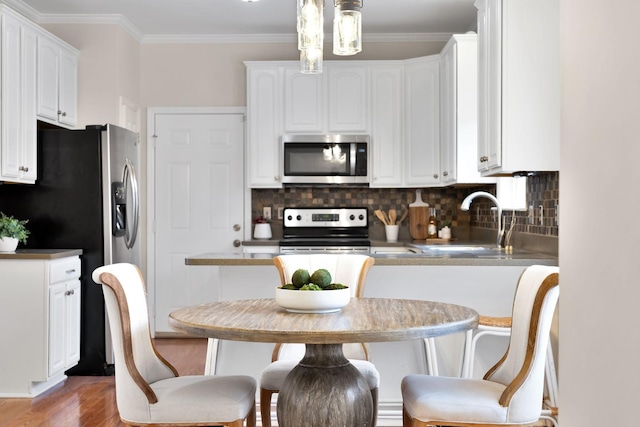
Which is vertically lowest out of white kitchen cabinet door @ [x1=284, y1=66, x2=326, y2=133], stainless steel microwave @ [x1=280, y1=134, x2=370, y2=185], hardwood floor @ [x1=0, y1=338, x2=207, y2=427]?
hardwood floor @ [x1=0, y1=338, x2=207, y2=427]

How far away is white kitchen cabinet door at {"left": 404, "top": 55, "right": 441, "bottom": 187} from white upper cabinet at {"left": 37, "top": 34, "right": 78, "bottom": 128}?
255 centimetres

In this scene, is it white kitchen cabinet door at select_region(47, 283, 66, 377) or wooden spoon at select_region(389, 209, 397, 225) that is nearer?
white kitchen cabinet door at select_region(47, 283, 66, 377)

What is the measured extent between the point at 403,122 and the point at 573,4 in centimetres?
494

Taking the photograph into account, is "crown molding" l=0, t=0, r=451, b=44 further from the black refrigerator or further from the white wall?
the white wall

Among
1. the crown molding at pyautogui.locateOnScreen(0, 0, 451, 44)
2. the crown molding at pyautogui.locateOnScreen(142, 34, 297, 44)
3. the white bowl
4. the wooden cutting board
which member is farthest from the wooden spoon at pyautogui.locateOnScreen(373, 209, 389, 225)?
the white bowl

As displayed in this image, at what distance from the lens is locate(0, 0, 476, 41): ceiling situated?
5.04m

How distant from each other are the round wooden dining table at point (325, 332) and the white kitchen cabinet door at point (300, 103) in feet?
10.8

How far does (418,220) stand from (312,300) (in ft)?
12.2

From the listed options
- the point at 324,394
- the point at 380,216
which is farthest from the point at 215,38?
the point at 324,394

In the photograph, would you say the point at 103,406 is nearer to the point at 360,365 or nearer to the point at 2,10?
the point at 360,365

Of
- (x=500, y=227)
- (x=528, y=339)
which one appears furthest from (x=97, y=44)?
(x=528, y=339)

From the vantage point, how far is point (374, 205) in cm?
591

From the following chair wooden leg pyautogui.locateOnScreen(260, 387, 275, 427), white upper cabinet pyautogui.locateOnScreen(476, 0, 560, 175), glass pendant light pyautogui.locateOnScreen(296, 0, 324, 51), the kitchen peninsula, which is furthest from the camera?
white upper cabinet pyautogui.locateOnScreen(476, 0, 560, 175)

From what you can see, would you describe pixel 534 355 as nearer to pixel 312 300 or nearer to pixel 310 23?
pixel 312 300
